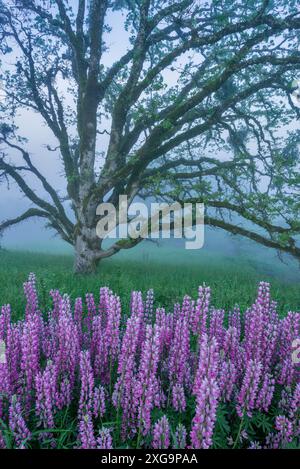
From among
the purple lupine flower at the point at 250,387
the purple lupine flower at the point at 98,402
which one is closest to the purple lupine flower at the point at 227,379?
the purple lupine flower at the point at 250,387

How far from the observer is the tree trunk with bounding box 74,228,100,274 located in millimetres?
13071

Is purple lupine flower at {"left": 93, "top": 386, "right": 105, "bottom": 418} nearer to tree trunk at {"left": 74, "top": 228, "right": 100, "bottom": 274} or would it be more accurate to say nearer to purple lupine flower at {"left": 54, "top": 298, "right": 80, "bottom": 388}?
purple lupine flower at {"left": 54, "top": 298, "right": 80, "bottom": 388}

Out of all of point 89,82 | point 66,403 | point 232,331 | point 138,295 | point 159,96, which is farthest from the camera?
point 159,96

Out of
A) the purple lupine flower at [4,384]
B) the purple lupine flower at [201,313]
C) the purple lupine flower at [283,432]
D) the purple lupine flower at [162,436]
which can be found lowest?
the purple lupine flower at [283,432]

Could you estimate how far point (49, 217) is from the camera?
1578 cm

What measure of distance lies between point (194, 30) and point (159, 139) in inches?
125

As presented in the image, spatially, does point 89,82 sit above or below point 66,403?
above

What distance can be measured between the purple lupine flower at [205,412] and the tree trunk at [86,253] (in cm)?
1127

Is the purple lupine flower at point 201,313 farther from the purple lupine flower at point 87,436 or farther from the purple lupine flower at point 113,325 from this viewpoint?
the purple lupine flower at point 87,436

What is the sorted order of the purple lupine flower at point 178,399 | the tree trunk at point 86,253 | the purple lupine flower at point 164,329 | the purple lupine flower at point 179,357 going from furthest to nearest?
1. the tree trunk at point 86,253
2. the purple lupine flower at point 164,329
3. the purple lupine flower at point 179,357
4. the purple lupine flower at point 178,399

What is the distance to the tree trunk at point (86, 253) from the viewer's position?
1307 centimetres

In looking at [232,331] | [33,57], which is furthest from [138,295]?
[33,57]
